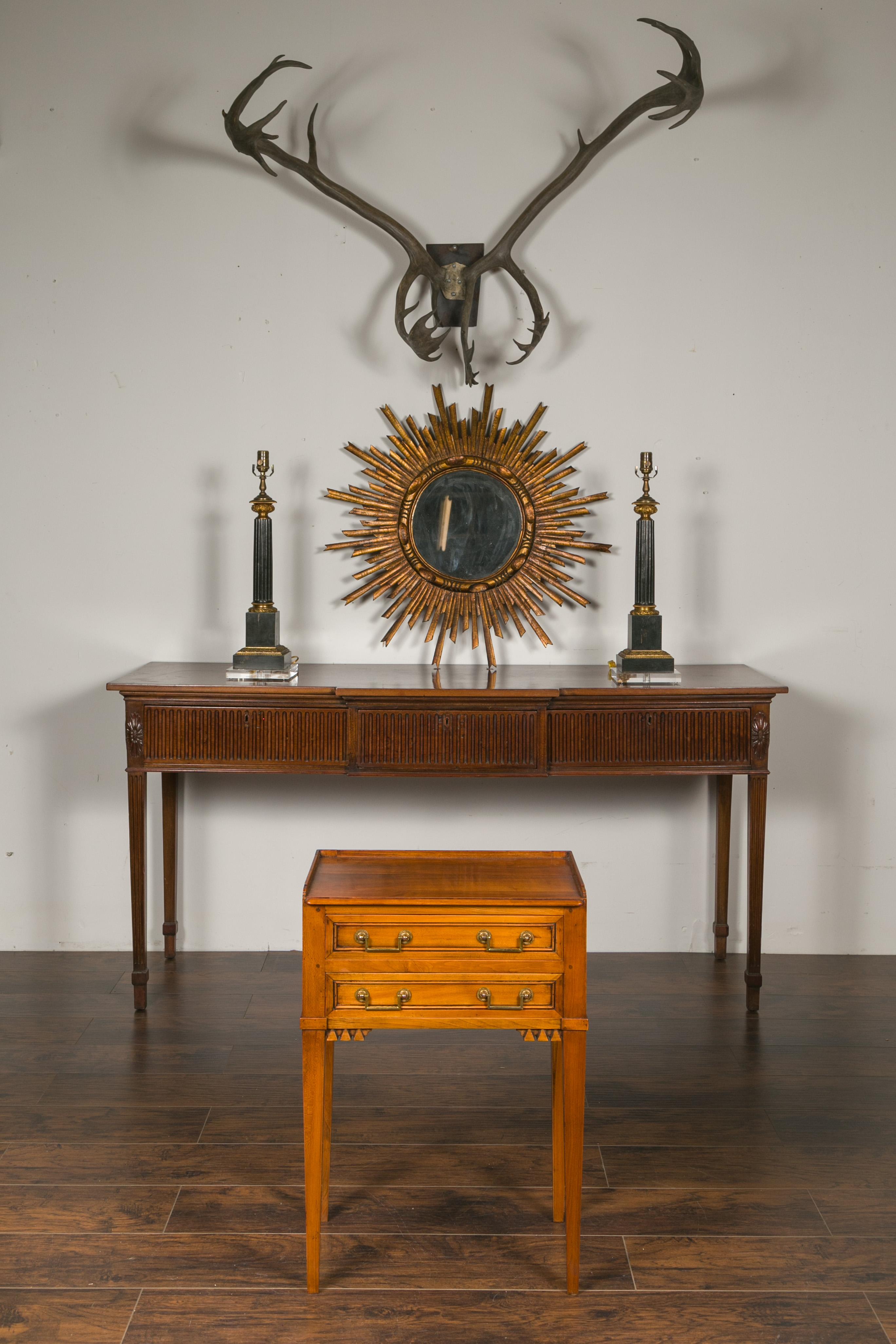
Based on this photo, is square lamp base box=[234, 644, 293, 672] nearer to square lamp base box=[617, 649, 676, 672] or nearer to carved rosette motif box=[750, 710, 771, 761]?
square lamp base box=[617, 649, 676, 672]

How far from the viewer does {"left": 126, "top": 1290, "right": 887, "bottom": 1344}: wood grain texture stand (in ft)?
5.47

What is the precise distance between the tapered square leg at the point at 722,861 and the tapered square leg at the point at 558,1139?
4.68 feet

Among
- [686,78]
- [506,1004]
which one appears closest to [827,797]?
[506,1004]

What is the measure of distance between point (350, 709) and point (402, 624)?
0.58m

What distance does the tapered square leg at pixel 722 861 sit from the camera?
3295mm

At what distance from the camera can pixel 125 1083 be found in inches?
97.6

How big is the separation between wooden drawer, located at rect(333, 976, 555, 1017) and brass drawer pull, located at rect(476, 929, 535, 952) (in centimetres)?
5

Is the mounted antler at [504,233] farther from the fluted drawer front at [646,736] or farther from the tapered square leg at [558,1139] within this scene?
the tapered square leg at [558,1139]

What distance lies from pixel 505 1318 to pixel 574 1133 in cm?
32

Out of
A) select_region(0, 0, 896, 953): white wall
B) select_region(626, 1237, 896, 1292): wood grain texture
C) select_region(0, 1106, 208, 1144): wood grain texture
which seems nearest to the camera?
select_region(626, 1237, 896, 1292): wood grain texture

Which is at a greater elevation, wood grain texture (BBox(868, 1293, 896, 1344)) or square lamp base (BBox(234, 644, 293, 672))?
square lamp base (BBox(234, 644, 293, 672))

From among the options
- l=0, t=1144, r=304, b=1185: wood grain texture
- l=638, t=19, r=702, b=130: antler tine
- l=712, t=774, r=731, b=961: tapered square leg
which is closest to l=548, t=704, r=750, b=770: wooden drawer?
l=712, t=774, r=731, b=961: tapered square leg

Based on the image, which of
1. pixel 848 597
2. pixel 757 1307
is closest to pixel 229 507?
pixel 848 597

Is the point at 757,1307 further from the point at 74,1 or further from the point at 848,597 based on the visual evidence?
the point at 74,1
